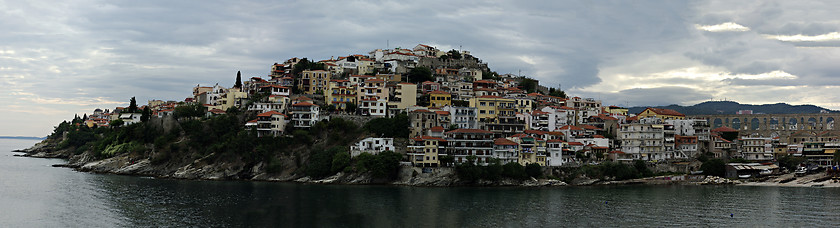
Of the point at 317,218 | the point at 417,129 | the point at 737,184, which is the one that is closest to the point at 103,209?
the point at 317,218

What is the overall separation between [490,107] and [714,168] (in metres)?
22.4

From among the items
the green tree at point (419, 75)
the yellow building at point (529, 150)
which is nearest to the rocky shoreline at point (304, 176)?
the yellow building at point (529, 150)

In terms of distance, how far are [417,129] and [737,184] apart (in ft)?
97.2

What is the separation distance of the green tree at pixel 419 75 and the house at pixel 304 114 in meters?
16.9

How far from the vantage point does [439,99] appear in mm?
65438

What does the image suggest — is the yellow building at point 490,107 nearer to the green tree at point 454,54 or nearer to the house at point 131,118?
the green tree at point 454,54

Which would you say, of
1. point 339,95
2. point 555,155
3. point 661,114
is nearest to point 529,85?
point 661,114

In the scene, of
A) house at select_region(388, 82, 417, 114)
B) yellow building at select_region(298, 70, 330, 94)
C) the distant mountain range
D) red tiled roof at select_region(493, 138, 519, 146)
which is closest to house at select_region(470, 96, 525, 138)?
red tiled roof at select_region(493, 138, 519, 146)

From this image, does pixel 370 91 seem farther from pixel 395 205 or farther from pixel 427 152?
pixel 395 205

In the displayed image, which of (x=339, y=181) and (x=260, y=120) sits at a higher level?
(x=260, y=120)

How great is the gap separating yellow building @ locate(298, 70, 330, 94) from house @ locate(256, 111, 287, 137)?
9773 mm

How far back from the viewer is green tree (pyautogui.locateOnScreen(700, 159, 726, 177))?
57094mm

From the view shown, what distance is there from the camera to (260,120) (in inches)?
2372

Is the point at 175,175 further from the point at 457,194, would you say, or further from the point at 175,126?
the point at 457,194
